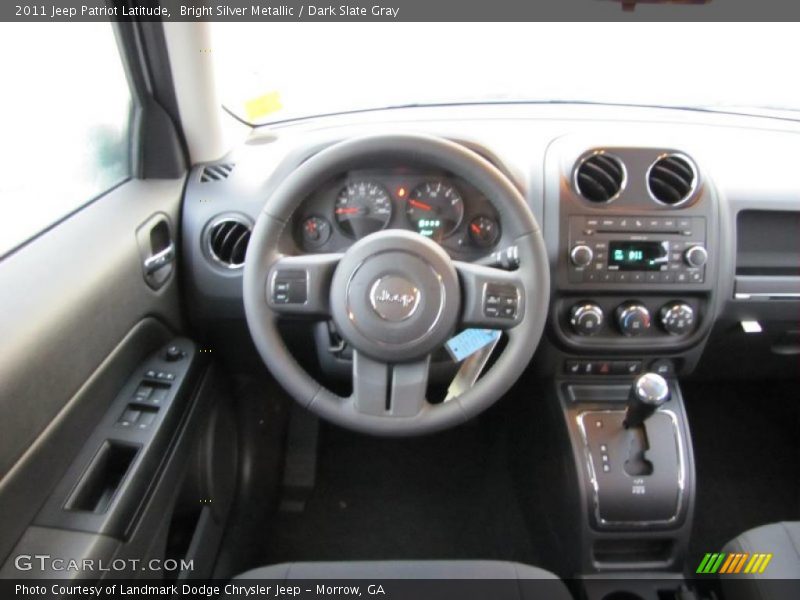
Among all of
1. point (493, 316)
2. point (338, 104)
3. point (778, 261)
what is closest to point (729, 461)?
point (778, 261)

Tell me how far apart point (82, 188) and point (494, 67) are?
1.29m

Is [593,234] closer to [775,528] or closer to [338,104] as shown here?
[775,528]

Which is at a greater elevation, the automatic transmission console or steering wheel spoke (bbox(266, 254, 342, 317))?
steering wheel spoke (bbox(266, 254, 342, 317))

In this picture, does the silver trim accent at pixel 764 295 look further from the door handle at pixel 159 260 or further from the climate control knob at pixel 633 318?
the door handle at pixel 159 260

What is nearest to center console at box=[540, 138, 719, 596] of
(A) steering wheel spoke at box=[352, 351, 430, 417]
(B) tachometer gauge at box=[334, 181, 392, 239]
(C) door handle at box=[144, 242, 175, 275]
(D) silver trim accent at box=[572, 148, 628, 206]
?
(D) silver trim accent at box=[572, 148, 628, 206]

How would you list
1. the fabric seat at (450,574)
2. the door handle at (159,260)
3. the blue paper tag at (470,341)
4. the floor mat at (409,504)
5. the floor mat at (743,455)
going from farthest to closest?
the floor mat at (743,455)
the floor mat at (409,504)
the door handle at (159,260)
the blue paper tag at (470,341)
the fabric seat at (450,574)

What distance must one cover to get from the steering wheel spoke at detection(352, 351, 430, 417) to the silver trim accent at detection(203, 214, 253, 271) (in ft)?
1.80

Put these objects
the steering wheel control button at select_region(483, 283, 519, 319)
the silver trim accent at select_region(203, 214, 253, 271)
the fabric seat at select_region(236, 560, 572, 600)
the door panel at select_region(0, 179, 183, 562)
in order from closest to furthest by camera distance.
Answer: the door panel at select_region(0, 179, 183, 562)
the fabric seat at select_region(236, 560, 572, 600)
the steering wheel control button at select_region(483, 283, 519, 319)
the silver trim accent at select_region(203, 214, 253, 271)

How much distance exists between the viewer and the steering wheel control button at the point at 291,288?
1.28m

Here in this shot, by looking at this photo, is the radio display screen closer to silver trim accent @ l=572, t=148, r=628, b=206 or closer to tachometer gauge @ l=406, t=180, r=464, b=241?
silver trim accent @ l=572, t=148, r=628, b=206

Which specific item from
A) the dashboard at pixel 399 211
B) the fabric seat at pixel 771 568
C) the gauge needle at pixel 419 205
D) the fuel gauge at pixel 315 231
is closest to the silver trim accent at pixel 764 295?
the fabric seat at pixel 771 568

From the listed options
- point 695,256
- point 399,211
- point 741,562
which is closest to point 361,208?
point 399,211

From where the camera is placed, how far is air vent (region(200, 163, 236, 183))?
170 centimetres

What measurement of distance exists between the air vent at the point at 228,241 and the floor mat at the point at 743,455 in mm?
1582
